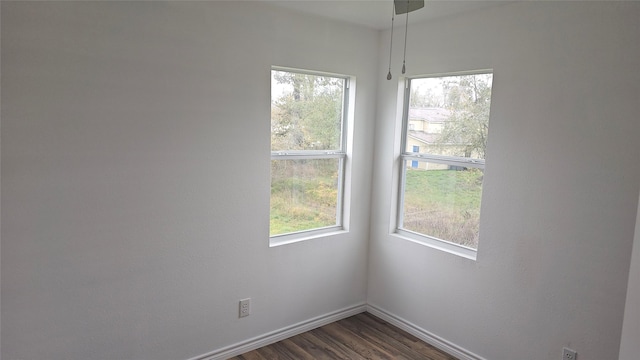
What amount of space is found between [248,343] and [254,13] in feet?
7.27

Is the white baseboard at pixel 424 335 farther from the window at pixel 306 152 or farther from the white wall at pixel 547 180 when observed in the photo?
the window at pixel 306 152

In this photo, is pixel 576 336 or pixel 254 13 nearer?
pixel 576 336

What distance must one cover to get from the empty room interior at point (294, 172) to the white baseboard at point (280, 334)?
2 cm

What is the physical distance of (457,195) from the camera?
3.03m

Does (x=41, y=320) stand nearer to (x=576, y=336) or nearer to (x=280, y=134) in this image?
(x=280, y=134)

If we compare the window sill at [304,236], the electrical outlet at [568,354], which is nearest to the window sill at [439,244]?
the window sill at [304,236]

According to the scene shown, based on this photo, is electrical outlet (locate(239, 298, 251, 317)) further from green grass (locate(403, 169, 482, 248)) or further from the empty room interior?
green grass (locate(403, 169, 482, 248))

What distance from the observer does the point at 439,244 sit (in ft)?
10.4

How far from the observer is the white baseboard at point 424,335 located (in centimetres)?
296

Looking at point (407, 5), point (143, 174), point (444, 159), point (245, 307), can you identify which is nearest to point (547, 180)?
point (444, 159)

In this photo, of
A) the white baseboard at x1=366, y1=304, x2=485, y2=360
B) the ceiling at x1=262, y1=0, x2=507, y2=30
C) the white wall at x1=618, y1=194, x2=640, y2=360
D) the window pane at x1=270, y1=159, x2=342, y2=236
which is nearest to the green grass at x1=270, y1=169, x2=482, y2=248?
the window pane at x1=270, y1=159, x2=342, y2=236

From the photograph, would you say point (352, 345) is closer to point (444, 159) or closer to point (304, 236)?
point (304, 236)

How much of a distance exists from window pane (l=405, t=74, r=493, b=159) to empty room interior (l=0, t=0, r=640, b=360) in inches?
0.8

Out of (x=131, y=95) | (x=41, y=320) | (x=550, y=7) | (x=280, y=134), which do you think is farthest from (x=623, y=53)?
(x=41, y=320)
